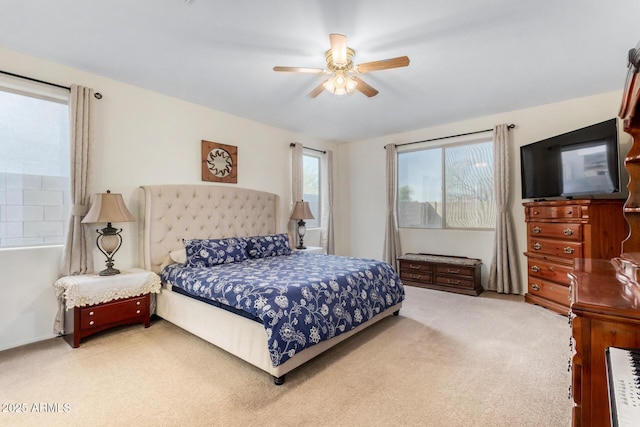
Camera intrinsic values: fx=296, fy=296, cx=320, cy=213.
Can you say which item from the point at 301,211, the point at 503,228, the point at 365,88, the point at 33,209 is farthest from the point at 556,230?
the point at 33,209

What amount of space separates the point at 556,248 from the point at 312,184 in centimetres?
389

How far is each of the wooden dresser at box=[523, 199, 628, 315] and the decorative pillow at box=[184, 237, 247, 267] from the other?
3699 millimetres

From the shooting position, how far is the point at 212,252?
3391 millimetres

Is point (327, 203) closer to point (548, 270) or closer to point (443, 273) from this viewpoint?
point (443, 273)

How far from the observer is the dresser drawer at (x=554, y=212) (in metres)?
3.27

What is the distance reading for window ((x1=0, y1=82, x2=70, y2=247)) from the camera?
269 cm

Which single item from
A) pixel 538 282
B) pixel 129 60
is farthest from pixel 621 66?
pixel 129 60

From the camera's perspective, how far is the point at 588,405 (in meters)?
1.03

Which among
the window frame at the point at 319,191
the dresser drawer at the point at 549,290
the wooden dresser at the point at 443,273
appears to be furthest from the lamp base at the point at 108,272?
the dresser drawer at the point at 549,290

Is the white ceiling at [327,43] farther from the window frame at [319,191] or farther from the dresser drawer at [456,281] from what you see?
the dresser drawer at [456,281]

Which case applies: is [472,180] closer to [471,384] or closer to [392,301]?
[392,301]

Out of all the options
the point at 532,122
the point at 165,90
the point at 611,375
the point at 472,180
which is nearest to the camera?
the point at 611,375

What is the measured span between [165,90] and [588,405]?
428 centimetres

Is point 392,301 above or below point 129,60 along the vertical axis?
below
